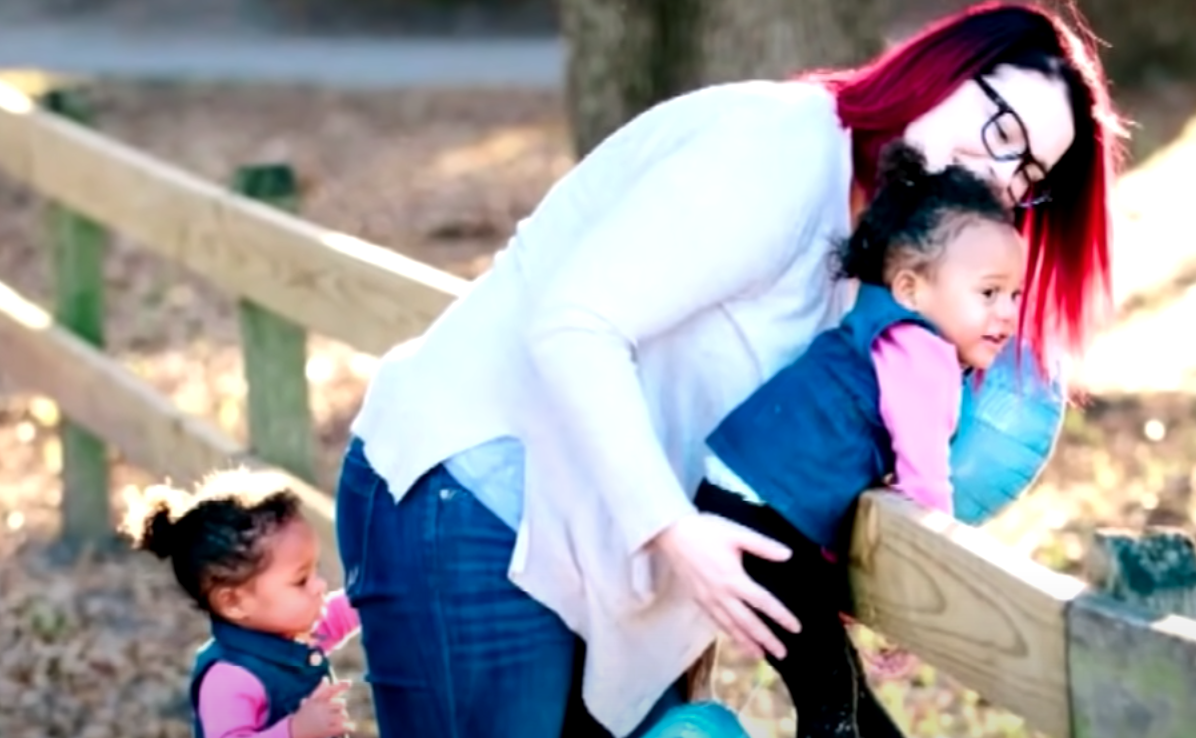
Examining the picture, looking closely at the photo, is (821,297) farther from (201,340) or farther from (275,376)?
(201,340)

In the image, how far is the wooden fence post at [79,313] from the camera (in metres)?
6.16

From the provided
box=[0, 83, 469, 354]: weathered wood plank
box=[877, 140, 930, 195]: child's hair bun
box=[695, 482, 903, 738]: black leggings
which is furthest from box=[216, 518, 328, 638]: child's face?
box=[877, 140, 930, 195]: child's hair bun

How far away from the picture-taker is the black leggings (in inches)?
99.2

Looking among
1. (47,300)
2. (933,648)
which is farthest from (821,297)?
(47,300)

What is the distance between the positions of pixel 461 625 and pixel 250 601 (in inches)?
26.6

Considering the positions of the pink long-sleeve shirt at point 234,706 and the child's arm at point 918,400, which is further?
the pink long-sleeve shirt at point 234,706

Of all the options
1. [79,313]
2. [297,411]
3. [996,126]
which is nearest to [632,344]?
[996,126]

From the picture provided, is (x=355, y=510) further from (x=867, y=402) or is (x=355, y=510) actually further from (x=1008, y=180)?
(x=1008, y=180)

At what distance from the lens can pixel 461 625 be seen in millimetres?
2674

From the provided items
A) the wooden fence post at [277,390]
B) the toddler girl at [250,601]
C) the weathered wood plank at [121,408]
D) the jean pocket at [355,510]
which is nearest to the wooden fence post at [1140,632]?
the jean pocket at [355,510]

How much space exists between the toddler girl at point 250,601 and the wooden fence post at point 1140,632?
53.3 inches

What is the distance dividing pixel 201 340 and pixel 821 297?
674cm

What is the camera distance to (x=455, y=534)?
2678 millimetres

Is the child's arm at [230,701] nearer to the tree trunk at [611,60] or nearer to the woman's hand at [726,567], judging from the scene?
the woman's hand at [726,567]
